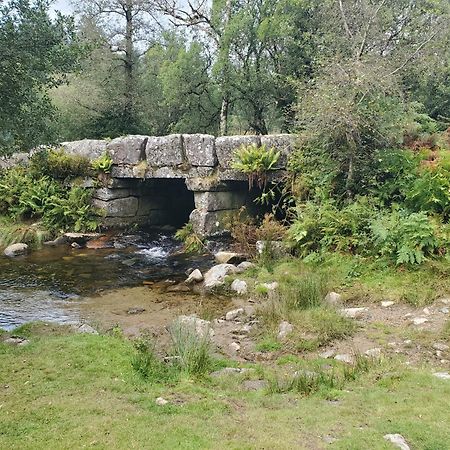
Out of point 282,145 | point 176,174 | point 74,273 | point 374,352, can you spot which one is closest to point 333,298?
point 374,352

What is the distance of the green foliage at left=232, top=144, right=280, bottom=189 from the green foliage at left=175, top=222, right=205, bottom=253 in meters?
2.23

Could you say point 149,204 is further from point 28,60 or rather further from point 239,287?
point 28,60

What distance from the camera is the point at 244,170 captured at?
12.8 m

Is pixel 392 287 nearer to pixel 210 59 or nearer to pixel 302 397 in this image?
pixel 302 397

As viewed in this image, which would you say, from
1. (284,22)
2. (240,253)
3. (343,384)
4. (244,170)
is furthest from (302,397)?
(284,22)

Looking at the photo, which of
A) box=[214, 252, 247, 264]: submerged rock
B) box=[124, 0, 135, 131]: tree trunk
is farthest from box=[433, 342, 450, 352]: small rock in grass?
box=[124, 0, 135, 131]: tree trunk

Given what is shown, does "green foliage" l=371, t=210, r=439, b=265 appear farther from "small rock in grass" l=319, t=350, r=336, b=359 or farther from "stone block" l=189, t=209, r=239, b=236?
"stone block" l=189, t=209, r=239, b=236

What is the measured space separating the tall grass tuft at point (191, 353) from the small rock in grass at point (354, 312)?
250 cm

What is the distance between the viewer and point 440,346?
600 centimetres

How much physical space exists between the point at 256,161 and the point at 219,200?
1.83 m

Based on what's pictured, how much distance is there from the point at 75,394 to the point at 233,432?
1.76 m

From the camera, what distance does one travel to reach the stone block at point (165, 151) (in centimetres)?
1395

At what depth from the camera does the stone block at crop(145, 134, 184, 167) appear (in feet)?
45.8

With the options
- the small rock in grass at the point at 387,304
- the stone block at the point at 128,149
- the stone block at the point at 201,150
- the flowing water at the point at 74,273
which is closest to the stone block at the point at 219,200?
the stone block at the point at 201,150
